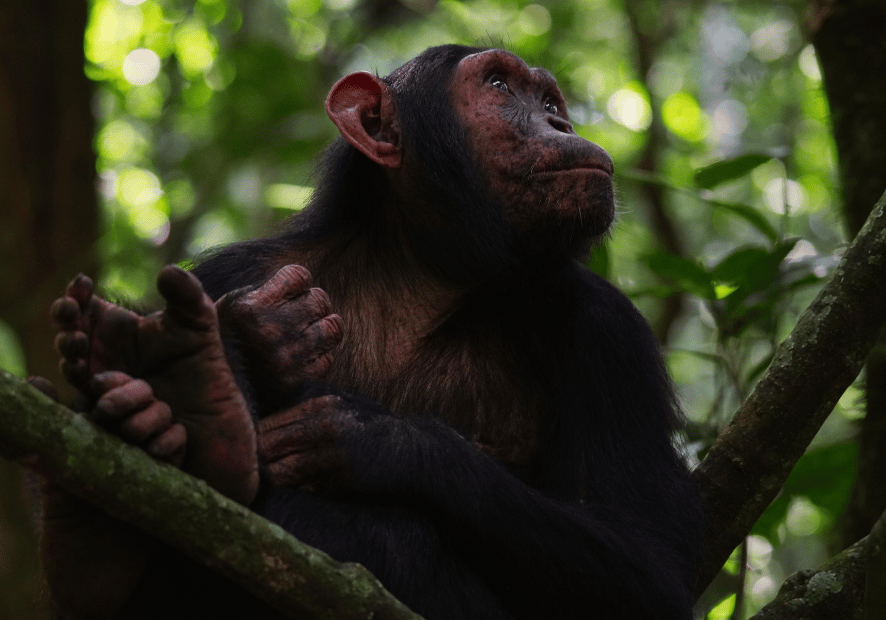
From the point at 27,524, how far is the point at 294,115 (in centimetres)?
588

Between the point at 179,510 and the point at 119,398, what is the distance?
384 millimetres

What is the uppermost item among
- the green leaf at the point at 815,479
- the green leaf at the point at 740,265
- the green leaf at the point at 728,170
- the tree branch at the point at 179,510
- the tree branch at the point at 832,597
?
the green leaf at the point at 728,170

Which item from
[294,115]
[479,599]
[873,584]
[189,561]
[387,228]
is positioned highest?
[294,115]

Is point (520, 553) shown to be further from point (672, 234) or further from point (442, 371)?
point (672, 234)

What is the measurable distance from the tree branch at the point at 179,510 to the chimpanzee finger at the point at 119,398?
16 centimetres

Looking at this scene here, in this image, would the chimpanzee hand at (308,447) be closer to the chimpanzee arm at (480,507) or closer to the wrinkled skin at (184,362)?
the chimpanzee arm at (480,507)

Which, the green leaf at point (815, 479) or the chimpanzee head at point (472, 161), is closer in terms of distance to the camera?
the chimpanzee head at point (472, 161)

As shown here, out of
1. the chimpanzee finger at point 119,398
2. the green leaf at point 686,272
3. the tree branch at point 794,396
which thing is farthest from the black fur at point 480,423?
the chimpanzee finger at point 119,398

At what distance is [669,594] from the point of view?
3.26m

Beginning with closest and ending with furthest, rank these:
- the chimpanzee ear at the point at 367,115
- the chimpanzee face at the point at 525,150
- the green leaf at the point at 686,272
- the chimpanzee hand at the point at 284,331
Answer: the chimpanzee hand at the point at 284,331 → the chimpanzee face at the point at 525,150 → the chimpanzee ear at the point at 367,115 → the green leaf at the point at 686,272

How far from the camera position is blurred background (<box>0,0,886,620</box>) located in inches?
192

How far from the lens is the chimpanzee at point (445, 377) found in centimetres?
302

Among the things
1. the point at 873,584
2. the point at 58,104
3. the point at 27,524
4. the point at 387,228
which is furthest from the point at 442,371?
the point at 58,104

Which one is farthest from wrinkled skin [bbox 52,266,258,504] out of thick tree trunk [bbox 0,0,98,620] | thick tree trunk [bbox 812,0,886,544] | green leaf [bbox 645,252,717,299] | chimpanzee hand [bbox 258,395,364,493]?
thick tree trunk [bbox 0,0,98,620]
